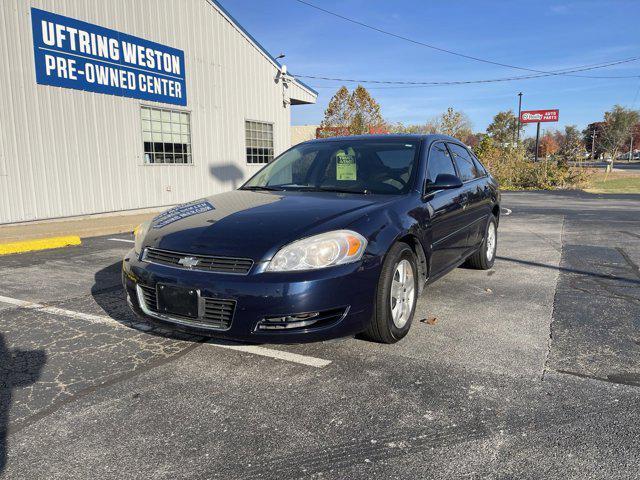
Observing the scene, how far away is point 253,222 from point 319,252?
591 millimetres

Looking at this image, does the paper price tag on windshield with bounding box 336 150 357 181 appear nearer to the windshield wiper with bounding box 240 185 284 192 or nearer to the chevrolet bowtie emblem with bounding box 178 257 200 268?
the windshield wiper with bounding box 240 185 284 192

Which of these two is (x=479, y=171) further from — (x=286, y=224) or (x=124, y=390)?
(x=124, y=390)

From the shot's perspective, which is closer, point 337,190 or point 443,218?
point 337,190

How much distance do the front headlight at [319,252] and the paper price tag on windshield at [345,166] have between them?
1296 mm

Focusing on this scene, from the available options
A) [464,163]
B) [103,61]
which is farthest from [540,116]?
[464,163]

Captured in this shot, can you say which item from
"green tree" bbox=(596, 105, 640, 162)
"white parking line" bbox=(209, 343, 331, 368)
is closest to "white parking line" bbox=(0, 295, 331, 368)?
"white parking line" bbox=(209, 343, 331, 368)

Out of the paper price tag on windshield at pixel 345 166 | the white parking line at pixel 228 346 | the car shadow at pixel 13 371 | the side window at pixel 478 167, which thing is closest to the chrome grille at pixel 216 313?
the white parking line at pixel 228 346

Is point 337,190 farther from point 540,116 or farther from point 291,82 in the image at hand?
point 540,116

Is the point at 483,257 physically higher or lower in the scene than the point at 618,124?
lower

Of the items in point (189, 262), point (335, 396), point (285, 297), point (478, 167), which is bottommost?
point (335, 396)

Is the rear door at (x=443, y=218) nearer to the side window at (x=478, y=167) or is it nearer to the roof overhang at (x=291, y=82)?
the side window at (x=478, y=167)

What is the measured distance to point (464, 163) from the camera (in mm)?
5520

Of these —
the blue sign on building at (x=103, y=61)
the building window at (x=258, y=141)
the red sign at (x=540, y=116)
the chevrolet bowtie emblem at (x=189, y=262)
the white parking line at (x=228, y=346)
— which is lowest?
the white parking line at (x=228, y=346)

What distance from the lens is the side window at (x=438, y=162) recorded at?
14.3ft
